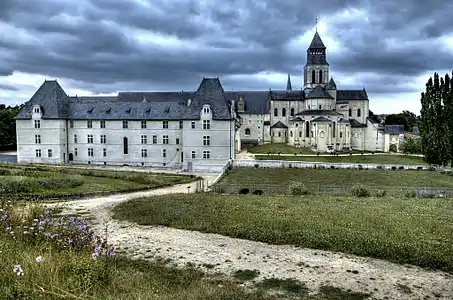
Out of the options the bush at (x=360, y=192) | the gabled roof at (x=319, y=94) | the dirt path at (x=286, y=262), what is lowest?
the bush at (x=360, y=192)

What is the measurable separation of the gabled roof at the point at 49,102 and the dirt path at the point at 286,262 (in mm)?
39889

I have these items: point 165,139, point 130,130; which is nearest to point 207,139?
point 165,139

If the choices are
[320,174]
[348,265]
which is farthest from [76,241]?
[320,174]

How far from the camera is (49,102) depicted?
49625mm

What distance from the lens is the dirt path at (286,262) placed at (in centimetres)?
850

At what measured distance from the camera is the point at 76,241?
898 cm

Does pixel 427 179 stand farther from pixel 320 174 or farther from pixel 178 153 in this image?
pixel 178 153

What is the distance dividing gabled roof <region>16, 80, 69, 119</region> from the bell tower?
149ft

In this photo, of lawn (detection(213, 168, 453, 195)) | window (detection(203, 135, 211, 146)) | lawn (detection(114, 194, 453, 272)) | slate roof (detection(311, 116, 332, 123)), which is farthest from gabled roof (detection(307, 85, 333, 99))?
lawn (detection(114, 194, 453, 272))

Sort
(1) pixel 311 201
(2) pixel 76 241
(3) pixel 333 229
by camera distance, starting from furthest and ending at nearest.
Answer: (1) pixel 311 201, (3) pixel 333 229, (2) pixel 76 241

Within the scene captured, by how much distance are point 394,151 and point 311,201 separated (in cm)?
5575

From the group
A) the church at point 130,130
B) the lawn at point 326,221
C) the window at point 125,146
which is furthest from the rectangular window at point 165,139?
the lawn at point 326,221

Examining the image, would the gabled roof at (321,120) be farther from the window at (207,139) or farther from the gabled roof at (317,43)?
the window at (207,139)

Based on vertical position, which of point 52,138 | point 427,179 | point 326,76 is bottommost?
point 427,179
